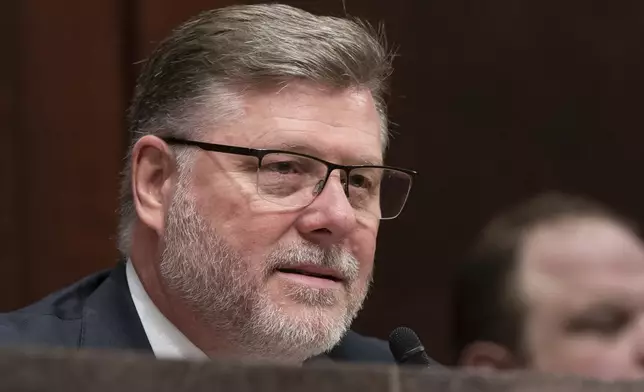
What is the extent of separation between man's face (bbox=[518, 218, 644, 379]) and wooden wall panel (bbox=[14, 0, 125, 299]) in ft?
2.73

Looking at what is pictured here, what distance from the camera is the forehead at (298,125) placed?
1.10 m

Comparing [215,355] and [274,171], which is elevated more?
[274,171]

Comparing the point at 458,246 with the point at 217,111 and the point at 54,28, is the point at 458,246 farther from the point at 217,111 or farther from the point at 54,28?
the point at 54,28

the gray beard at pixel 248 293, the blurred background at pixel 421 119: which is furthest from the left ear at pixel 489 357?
the blurred background at pixel 421 119

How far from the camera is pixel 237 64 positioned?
1.13m

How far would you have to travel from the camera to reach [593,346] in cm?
90

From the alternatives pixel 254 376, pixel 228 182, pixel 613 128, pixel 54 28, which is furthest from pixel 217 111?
pixel 613 128

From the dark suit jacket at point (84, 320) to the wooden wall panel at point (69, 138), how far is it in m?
0.38

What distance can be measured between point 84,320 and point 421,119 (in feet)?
2.42

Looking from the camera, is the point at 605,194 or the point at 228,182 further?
the point at 605,194

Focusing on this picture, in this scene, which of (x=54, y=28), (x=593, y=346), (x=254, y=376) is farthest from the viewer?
(x=54, y=28)

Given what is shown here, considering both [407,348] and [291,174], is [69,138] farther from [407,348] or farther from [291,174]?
[407,348]

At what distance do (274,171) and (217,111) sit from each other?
0.33 feet

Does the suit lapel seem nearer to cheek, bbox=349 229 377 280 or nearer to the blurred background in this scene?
cheek, bbox=349 229 377 280
